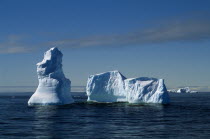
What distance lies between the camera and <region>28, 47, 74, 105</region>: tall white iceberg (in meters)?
67.2

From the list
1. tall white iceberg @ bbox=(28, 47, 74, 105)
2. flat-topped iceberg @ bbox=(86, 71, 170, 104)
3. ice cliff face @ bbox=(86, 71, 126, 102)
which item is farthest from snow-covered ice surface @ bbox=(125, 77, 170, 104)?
tall white iceberg @ bbox=(28, 47, 74, 105)

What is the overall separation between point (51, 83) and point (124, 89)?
18094 mm

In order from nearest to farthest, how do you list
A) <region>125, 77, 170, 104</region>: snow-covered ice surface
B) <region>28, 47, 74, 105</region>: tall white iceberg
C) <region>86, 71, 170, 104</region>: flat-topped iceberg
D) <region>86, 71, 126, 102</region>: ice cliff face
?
<region>28, 47, 74, 105</region>: tall white iceberg < <region>125, 77, 170, 104</region>: snow-covered ice surface < <region>86, 71, 170, 104</region>: flat-topped iceberg < <region>86, 71, 126, 102</region>: ice cliff face

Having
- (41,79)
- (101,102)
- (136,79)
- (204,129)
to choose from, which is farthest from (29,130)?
(101,102)

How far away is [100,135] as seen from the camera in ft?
92.0

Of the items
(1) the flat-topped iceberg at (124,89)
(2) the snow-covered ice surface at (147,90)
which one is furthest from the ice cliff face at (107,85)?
(2) the snow-covered ice surface at (147,90)

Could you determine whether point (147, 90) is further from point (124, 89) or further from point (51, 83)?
point (51, 83)

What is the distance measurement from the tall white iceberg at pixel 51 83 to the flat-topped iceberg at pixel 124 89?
8364 millimetres

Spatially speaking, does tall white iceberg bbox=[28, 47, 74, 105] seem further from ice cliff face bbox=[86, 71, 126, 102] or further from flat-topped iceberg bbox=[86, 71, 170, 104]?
flat-topped iceberg bbox=[86, 71, 170, 104]

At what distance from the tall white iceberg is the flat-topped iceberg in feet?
27.4

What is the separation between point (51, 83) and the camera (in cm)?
6775

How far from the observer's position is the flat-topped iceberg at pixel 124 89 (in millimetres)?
71125

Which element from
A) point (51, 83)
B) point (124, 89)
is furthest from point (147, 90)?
point (51, 83)

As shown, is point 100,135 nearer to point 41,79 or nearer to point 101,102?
point 41,79
